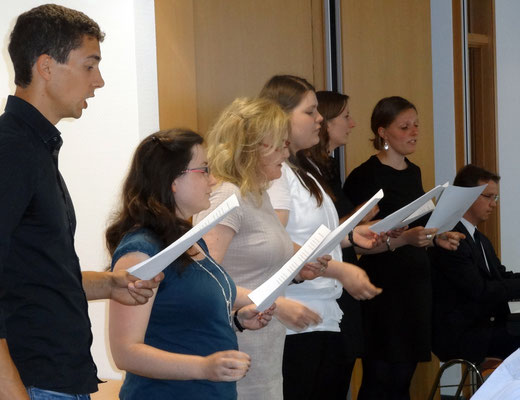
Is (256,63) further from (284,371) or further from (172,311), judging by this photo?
(172,311)

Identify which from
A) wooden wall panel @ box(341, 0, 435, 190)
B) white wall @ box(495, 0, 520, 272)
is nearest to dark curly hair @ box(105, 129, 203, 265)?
wooden wall panel @ box(341, 0, 435, 190)

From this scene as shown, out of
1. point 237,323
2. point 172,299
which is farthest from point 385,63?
point 172,299

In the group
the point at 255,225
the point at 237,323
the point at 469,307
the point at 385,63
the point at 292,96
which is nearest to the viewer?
the point at 237,323

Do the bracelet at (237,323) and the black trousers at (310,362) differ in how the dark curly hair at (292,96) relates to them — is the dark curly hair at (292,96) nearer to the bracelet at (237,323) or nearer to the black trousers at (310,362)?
the black trousers at (310,362)

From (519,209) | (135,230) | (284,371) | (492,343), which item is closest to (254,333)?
(284,371)

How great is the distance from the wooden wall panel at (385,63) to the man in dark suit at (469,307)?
80 cm

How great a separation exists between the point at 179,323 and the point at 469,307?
7.99 ft

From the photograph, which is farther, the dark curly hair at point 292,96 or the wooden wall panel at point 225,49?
the wooden wall panel at point 225,49

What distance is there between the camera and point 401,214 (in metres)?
3.00

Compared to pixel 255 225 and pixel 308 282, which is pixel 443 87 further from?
pixel 255 225

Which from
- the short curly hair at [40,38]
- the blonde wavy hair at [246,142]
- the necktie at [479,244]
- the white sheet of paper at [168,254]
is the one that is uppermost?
the short curly hair at [40,38]

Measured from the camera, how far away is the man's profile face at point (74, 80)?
1.66 m

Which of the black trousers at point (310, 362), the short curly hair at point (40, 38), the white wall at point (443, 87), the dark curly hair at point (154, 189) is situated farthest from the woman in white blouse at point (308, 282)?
the white wall at point (443, 87)

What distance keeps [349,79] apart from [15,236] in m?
3.14
